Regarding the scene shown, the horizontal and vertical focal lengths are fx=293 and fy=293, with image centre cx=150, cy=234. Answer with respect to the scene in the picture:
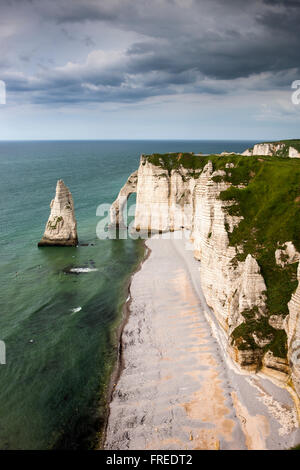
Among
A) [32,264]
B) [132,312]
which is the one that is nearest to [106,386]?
[132,312]

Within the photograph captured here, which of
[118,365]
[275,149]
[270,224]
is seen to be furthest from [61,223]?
[275,149]

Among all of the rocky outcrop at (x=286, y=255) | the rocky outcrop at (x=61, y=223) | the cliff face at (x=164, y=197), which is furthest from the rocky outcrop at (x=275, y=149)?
the rocky outcrop at (x=286, y=255)

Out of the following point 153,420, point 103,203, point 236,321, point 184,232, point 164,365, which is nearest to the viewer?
point 153,420

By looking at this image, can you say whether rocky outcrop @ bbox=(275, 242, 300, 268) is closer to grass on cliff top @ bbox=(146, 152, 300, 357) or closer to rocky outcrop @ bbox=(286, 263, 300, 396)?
grass on cliff top @ bbox=(146, 152, 300, 357)

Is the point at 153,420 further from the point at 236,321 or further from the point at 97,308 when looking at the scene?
the point at 97,308

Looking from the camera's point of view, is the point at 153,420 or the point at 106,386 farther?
the point at 106,386

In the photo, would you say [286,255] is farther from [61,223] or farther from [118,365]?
[61,223]
